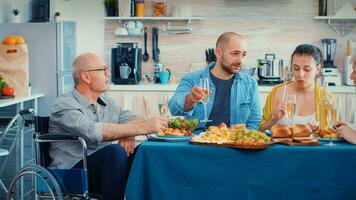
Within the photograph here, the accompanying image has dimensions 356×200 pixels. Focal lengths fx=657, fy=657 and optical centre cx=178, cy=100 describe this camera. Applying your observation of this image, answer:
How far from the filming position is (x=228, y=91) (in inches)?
163

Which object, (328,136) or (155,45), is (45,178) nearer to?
(328,136)

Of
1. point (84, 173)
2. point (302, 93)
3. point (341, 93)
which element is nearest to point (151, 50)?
point (341, 93)

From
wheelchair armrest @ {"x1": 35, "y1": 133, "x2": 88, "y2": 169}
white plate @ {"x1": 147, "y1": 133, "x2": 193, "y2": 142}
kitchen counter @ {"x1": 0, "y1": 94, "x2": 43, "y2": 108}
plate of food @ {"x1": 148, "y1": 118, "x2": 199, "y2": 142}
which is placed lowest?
wheelchair armrest @ {"x1": 35, "y1": 133, "x2": 88, "y2": 169}

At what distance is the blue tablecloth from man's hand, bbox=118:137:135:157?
20.4 inches

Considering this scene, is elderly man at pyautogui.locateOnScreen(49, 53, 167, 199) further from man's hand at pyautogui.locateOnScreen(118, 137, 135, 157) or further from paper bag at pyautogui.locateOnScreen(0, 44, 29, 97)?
paper bag at pyautogui.locateOnScreen(0, 44, 29, 97)

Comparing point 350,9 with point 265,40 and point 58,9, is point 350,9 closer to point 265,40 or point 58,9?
point 265,40

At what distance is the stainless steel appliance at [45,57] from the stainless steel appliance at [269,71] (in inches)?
71.9

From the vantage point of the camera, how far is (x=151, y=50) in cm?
660

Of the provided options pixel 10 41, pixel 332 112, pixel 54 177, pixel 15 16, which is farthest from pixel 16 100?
pixel 332 112

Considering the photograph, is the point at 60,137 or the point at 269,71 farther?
the point at 269,71

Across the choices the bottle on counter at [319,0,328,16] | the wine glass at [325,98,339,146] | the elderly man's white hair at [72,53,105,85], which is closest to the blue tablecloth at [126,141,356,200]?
the wine glass at [325,98,339,146]

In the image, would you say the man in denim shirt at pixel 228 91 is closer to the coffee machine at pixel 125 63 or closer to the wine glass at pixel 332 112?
the wine glass at pixel 332 112

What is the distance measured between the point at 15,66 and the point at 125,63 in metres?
1.23

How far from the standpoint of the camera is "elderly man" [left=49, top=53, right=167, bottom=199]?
3346 millimetres
